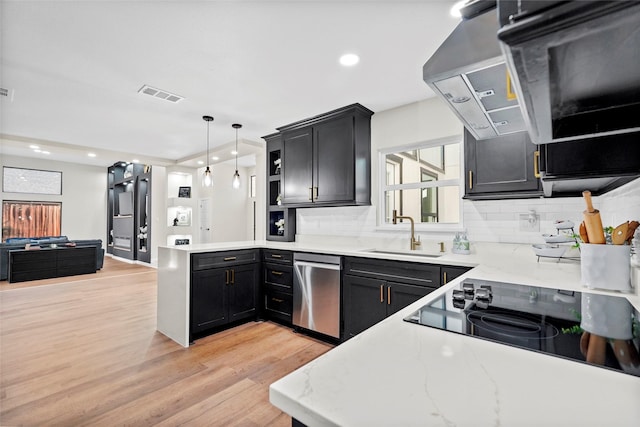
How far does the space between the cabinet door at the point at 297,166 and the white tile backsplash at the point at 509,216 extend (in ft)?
1.83

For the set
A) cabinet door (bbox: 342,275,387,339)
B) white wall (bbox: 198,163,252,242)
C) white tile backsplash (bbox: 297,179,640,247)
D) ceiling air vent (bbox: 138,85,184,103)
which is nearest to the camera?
white tile backsplash (bbox: 297,179,640,247)

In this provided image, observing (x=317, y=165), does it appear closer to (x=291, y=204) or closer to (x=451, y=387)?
(x=291, y=204)

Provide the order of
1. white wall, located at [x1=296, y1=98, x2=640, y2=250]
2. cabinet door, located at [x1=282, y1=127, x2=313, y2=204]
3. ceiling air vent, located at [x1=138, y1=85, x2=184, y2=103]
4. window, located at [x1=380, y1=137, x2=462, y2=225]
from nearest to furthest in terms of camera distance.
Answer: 1. white wall, located at [x1=296, y1=98, x2=640, y2=250]
2. ceiling air vent, located at [x1=138, y1=85, x2=184, y2=103]
3. window, located at [x1=380, y1=137, x2=462, y2=225]
4. cabinet door, located at [x1=282, y1=127, x2=313, y2=204]

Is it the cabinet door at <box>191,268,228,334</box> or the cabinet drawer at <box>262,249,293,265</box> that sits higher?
the cabinet drawer at <box>262,249,293,265</box>

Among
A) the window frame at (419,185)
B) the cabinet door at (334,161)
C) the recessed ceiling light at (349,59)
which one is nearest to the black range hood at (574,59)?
the recessed ceiling light at (349,59)

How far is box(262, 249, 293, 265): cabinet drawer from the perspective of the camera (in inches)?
135

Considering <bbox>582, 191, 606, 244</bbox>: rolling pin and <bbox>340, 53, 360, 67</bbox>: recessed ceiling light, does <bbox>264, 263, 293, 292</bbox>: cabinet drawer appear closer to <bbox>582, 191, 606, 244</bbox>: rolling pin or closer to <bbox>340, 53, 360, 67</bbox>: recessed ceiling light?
<bbox>340, 53, 360, 67</bbox>: recessed ceiling light

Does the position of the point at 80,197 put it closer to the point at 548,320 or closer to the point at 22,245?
the point at 22,245

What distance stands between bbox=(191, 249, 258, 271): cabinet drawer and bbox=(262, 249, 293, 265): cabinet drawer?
0.39 feet

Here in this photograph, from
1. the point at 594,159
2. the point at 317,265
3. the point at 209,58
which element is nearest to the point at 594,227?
the point at 594,159

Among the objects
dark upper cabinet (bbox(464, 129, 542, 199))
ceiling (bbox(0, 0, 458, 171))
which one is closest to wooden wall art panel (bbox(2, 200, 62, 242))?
ceiling (bbox(0, 0, 458, 171))

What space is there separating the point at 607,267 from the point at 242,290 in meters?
3.11

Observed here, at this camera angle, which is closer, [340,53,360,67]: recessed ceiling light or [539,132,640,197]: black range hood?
[539,132,640,197]: black range hood

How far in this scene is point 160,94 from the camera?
10.7 feet
